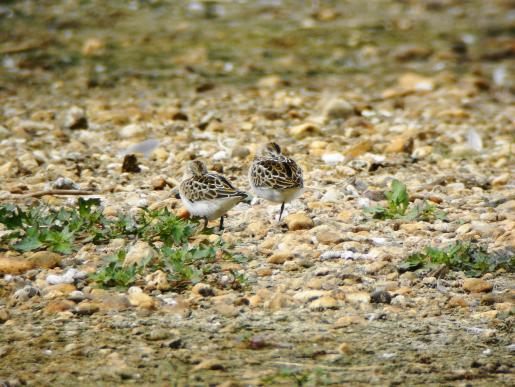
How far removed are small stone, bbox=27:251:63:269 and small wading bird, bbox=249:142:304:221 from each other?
76.0 inches

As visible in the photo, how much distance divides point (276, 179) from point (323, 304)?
6.10ft

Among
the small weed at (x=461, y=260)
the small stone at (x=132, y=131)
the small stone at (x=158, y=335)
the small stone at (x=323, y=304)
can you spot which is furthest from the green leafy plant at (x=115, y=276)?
the small stone at (x=132, y=131)

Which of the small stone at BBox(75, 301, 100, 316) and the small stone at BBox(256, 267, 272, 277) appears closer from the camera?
the small stone at BBox(75, 301, 100, 316)

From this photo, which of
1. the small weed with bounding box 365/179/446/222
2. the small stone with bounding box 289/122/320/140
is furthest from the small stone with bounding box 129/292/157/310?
the small stone with bounding box 289/122/320/140

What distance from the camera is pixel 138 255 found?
7105mm

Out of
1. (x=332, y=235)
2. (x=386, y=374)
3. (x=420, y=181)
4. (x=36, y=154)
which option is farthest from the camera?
(x=36, y=154)

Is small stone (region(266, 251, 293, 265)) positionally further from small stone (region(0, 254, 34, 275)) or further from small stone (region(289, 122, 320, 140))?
small stone (region(289, 122, 320, 140))

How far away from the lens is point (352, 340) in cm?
602

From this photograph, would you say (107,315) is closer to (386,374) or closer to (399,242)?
(386,374)

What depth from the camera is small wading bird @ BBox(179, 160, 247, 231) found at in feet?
25.5

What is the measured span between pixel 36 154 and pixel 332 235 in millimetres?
3785

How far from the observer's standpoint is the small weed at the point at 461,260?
7.06m

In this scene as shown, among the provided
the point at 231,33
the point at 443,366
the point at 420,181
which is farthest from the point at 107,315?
the point at 231,33

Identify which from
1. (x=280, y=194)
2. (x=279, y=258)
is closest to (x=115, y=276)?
(x=279, y=258)
